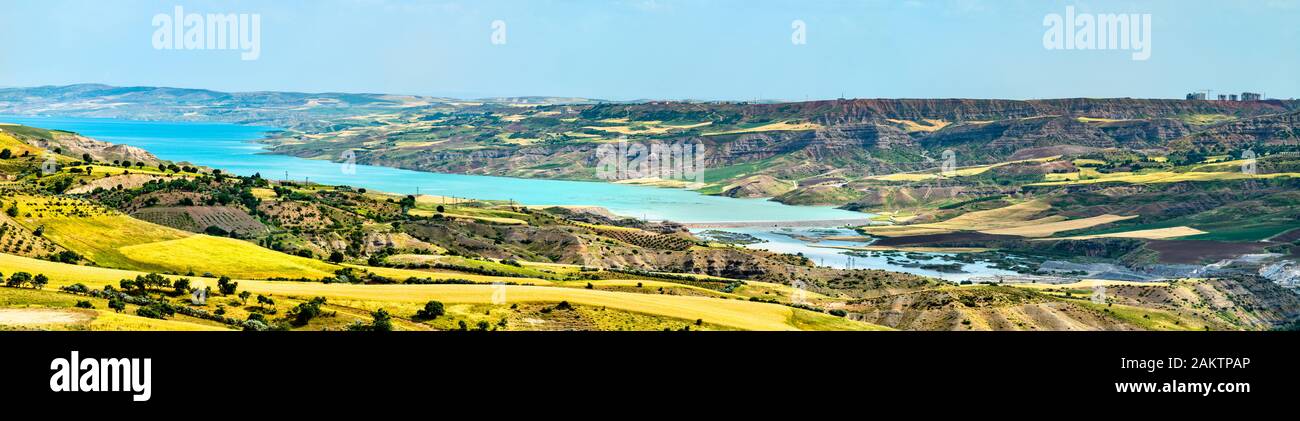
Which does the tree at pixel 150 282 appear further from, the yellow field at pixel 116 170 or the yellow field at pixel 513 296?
the yellow field at pixel 116 170

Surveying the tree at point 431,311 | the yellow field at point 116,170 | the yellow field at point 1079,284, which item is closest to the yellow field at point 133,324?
the tree at point 431,311

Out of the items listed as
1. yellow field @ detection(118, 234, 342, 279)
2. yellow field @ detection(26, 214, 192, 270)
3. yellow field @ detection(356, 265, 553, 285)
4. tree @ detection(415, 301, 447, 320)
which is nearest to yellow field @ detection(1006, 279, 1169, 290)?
yellow field @ detection(356, 265, 553, 285)

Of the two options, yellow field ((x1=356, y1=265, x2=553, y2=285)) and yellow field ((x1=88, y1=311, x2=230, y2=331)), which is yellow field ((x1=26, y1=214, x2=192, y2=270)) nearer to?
yellow field ((x1=356, y1=265, x2=553, y2=285))

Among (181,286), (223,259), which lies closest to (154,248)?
(223,259)

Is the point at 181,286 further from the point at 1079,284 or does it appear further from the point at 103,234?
the point at 1079,284
